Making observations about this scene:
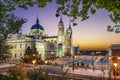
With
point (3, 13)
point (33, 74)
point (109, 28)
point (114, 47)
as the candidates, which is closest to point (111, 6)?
point (109, 28)

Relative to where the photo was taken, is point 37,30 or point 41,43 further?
point 37,30

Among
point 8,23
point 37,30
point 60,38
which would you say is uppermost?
point 37,30

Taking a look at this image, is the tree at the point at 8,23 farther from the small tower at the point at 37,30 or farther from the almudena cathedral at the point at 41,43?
the small tower at the point at 37,30

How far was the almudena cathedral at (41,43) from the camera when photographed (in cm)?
8606

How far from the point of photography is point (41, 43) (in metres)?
91.4

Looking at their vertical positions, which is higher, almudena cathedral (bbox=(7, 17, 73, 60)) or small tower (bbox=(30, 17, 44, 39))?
small tower (bbox=(30, 17, 44, 39))

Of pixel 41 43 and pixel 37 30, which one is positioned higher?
pixel 37 30

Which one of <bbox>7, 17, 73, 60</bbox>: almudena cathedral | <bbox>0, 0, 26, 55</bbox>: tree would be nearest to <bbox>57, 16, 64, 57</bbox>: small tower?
<bbox>7, 17, 73, 60</bbox>: almudena cathedral

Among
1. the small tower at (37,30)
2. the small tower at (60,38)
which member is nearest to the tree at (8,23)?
the small tower at (37,30)

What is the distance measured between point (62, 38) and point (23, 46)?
41394 mm

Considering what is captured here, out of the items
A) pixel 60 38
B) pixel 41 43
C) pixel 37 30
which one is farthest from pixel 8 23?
pixel 60 38

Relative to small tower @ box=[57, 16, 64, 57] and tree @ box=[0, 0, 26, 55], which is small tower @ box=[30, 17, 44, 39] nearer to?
small tower @ box=[57, 16, 64, 57]

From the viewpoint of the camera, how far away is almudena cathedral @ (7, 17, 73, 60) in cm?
8606

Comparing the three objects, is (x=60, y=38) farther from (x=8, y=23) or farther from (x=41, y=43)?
(x=8, y=23)
